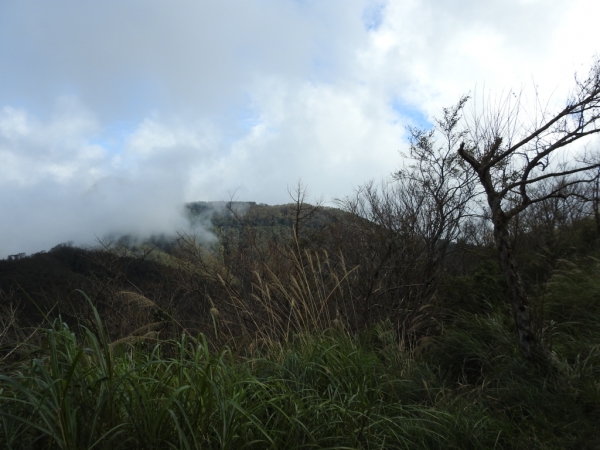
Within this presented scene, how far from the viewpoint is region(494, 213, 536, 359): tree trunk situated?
3.36m

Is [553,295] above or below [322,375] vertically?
above

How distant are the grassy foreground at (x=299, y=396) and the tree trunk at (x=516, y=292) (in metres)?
0.16

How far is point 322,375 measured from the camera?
3070 mm

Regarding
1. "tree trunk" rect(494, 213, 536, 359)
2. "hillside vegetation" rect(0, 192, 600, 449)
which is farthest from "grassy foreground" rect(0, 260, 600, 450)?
"tree trunk" rect(494, 213, 536, 359)

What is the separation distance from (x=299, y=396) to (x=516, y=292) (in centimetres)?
185

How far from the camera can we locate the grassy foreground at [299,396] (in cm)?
193

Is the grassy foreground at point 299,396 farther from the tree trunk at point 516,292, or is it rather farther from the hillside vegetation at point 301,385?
the tree trunk at point 516,292

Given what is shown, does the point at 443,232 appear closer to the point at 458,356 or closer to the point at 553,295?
the point at 553,295

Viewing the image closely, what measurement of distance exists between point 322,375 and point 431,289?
4.17 meters

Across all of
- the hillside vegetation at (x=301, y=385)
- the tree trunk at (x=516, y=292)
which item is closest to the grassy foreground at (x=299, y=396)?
the hillside vegetation at (x=301, y=385)

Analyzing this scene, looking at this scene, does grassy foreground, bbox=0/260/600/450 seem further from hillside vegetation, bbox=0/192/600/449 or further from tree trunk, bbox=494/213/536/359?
tree trunk, bbox=494/213/536/359

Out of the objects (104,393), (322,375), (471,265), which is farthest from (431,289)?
(104,393)

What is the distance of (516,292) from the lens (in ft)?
11.5

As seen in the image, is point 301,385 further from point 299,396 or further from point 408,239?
point 408,239
